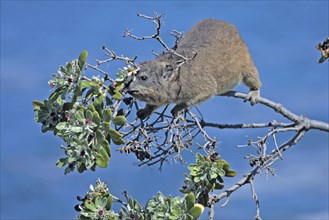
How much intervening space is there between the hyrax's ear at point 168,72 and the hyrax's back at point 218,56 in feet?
1.14

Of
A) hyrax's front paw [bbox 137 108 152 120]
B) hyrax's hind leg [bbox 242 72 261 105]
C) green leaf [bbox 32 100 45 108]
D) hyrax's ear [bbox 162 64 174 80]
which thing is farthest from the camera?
hyrax's hind leg [bbox 242 72 261 105]

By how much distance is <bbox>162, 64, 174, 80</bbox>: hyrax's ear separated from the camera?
854 centimetres

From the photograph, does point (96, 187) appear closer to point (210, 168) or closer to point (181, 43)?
point (210, 168)

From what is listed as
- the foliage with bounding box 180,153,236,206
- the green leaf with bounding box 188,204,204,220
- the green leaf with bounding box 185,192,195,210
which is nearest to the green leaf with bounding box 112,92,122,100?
the foliage with bounding box 180,153,236,206

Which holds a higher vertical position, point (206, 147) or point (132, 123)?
point (132, 123)

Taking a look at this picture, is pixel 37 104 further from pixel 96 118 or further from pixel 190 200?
pixel 190 200

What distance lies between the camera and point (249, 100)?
9.20 m

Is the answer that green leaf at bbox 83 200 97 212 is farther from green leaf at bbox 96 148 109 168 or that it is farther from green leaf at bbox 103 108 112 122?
green leaf at bbox 103 108 112 122

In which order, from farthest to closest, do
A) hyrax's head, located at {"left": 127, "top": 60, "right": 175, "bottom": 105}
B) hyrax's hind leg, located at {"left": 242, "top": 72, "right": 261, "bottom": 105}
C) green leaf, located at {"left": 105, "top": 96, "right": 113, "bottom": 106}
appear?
hyrax's hind leg, located at {"left": 242, "top": 72, "right": 261, "bottom": 105}
hyrax's head, located at {"left": 127, "top": 60, "right": 175, "bottom": 105}
green leaf, located at {"left": 105, "top": 96, "right": 113, "bottom": 106}

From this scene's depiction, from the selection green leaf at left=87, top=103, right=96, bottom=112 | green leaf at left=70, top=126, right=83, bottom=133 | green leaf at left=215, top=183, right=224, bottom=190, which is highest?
green leaf at left=87, top=103, right=96, bottom=112

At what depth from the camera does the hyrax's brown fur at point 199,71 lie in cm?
836

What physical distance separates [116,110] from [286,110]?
2939 mm

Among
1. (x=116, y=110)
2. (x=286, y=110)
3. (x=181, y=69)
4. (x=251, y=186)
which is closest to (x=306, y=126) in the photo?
(x=286, y=110)

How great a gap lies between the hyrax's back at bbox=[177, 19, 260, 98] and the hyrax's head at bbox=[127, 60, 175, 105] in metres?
0.45
